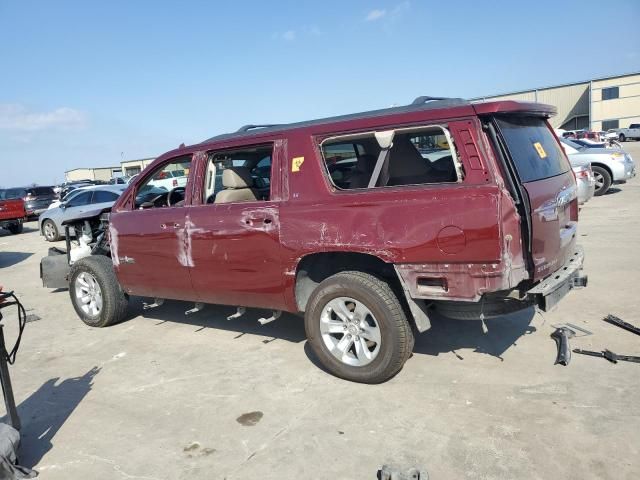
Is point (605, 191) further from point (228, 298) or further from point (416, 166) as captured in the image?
point (228, 298)

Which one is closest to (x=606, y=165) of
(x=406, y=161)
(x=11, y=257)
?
(x=406, y=161)

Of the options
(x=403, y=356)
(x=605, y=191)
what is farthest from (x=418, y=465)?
(x=605, y=191)

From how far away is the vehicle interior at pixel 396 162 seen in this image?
3.88 meters

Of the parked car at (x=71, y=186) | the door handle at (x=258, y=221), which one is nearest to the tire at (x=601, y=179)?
the door handle at (x=258, y=221)

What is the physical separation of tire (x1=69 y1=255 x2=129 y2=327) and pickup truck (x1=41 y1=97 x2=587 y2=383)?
710 mm

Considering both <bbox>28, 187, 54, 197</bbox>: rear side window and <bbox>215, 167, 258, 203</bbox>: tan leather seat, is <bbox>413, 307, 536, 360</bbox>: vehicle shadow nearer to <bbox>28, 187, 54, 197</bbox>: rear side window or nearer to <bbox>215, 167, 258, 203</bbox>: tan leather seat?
<bbox>215, 167, 258, 203</bbox>: tan leather seat

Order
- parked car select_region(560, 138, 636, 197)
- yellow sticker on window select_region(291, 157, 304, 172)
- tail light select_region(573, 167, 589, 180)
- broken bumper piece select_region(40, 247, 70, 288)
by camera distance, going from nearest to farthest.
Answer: yellow sticker on window select_region(291, 157, 304, 172) < broken bumper piece select_region(40, 247, 70, 288) < tail light select_region(573, 167, 589, 180) < parked car select_region(560, 138, 636, 197)

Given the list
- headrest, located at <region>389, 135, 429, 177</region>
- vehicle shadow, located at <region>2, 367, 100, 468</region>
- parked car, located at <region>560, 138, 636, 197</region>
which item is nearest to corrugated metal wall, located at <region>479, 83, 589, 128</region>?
parked car, located at <region>560, 138, 636, 197</region>

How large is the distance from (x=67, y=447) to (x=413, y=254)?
2654mm

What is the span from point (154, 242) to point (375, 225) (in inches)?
99.5

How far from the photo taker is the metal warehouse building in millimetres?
57625

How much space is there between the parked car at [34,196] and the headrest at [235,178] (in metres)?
20.0

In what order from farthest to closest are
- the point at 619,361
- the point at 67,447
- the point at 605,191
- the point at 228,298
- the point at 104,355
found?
the point at 605,191 < the point at 104,355 < the point at 228,298 < the point at 619,361 < the point at 67,447

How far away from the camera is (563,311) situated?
16.9ft
